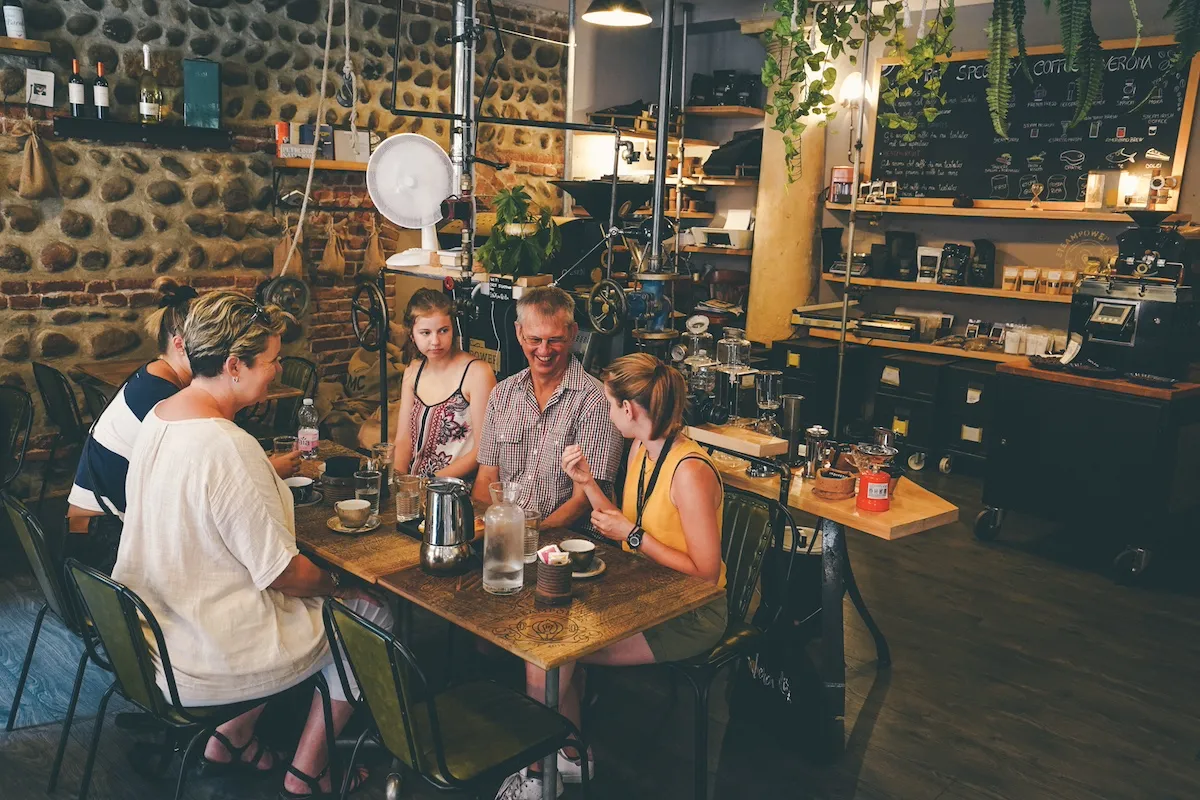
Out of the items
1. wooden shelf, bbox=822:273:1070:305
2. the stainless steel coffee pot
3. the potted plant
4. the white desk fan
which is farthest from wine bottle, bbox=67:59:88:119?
wooden shelf, bbox=822:273:1070:305

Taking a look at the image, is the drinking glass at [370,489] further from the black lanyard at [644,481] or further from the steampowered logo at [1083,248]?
the steampowered logo at [1083,248]

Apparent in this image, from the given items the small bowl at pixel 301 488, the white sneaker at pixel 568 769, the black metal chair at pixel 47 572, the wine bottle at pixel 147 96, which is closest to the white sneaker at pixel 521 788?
the white sneaker at pixel 568 769

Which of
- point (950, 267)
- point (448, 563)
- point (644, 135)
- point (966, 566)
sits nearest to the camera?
point (448, 563)

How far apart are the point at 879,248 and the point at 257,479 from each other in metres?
5.32

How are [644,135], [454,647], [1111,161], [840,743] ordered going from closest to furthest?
[840,743] → [454,647] → [1111,161] → [644,135]

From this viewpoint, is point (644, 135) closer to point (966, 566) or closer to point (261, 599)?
point (966, 566)

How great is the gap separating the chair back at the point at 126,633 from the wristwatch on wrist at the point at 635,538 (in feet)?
3.71

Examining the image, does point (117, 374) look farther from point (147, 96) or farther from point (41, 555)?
point (41, 555)

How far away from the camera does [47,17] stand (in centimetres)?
467

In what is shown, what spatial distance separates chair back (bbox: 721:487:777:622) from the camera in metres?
2.75

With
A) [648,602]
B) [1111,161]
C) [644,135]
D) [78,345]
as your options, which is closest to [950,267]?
[1111,161]

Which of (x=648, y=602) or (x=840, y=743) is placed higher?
(x=648, y=602)

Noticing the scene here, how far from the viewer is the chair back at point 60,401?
443cm

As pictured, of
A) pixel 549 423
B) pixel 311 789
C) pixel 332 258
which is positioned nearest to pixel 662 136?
pixel 549 423
